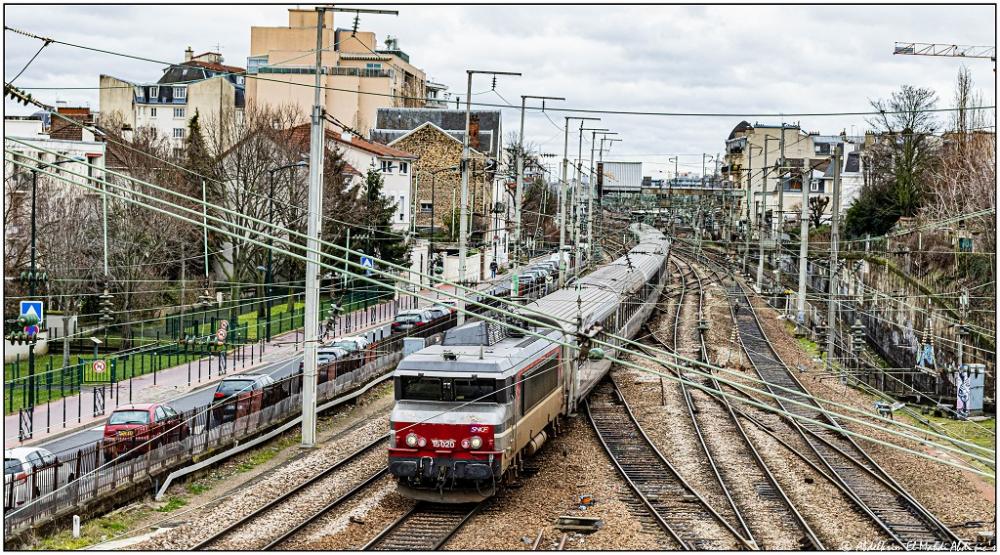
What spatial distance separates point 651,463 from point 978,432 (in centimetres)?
1011

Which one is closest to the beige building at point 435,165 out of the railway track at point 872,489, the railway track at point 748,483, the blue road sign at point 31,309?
the railway track at point 748,483

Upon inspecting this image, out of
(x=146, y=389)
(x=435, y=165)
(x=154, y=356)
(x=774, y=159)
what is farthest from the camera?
(x=774, y=159)

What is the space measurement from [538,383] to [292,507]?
5534 millimetres

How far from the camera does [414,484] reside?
1845 centimetres

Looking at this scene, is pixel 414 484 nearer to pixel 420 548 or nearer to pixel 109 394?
pixel 420 548

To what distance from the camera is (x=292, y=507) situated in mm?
18562

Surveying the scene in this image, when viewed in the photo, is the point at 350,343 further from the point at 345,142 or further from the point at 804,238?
the point at 345,142

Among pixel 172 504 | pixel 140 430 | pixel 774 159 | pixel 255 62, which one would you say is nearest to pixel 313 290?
pixel 140 430

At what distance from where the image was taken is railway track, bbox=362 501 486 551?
16.2 m

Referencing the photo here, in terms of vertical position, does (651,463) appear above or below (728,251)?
below

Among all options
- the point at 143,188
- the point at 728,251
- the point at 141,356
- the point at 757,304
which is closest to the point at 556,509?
the point at 141,356

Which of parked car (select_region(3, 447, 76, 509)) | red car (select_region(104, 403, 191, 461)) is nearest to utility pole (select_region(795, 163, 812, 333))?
red car (select_region(104, 403, 191, 461))

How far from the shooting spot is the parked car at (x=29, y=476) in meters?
16.4

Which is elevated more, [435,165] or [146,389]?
[435,165]
